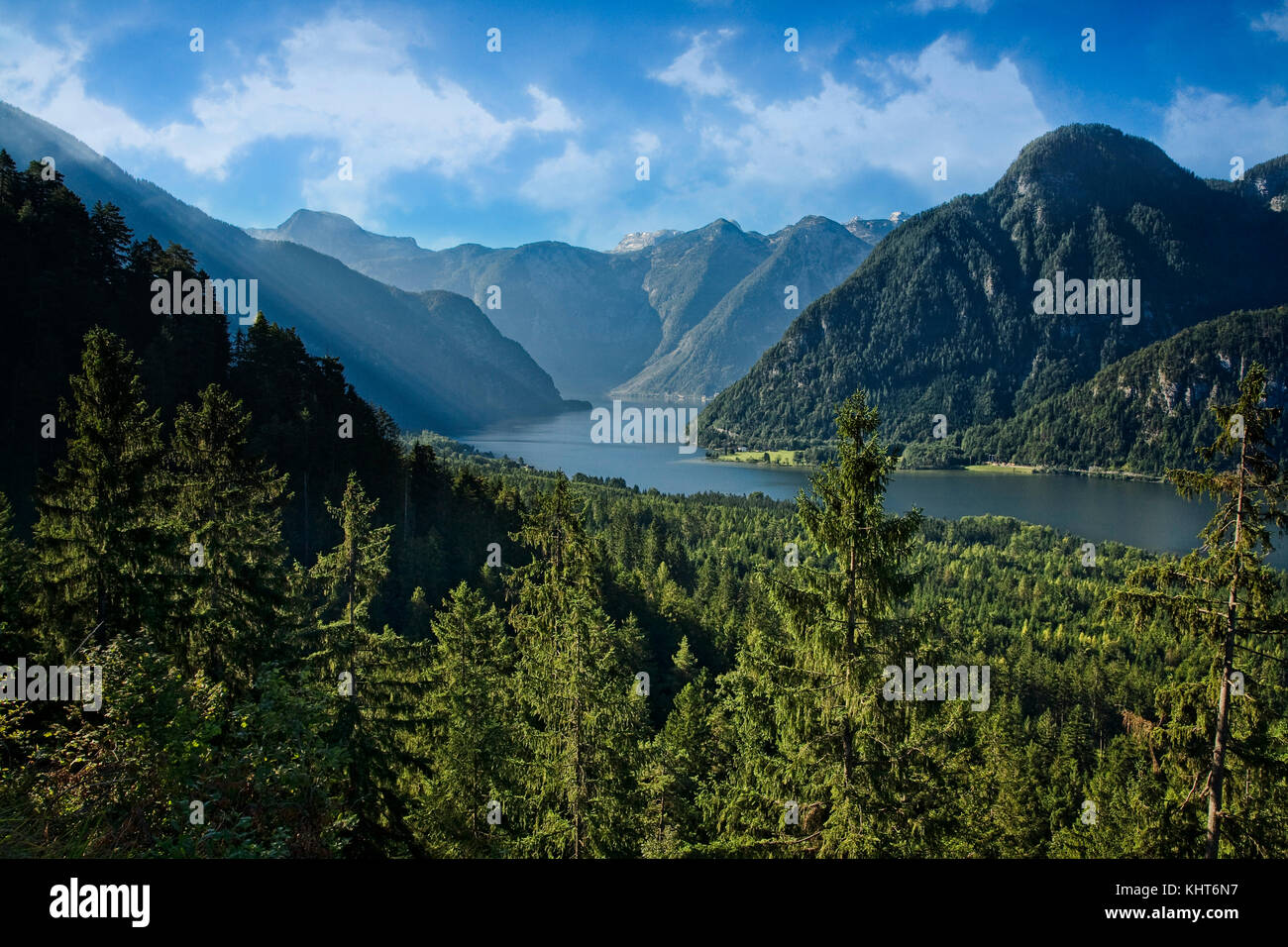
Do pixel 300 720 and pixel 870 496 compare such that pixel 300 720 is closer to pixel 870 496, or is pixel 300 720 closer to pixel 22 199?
pixel 870 496

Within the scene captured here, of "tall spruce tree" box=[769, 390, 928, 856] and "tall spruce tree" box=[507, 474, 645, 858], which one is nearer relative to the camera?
"tall spruce tree" box=[769, 390, 928, 856]

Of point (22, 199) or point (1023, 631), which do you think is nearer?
point (22, 199)

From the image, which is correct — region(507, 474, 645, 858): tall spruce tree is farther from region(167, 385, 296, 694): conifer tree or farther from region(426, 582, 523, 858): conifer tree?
region(167, 385, 296, 694): conifer tree

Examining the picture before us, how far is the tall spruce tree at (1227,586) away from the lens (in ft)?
30.3

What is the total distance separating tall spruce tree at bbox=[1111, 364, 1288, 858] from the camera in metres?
9.23

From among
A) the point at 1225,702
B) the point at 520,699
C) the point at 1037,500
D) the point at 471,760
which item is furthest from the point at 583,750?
the point at 1037,500

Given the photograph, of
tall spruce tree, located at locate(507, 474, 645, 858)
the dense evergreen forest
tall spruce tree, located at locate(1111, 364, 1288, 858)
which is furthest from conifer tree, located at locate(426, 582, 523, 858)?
tall spruce tree, located at locate(1111, 364, 1288, 858)

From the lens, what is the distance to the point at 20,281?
35.7m

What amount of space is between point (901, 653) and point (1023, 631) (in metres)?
84.1

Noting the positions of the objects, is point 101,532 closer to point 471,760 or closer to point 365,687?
point 365,687

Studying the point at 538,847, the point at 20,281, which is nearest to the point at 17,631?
the point at 538,847

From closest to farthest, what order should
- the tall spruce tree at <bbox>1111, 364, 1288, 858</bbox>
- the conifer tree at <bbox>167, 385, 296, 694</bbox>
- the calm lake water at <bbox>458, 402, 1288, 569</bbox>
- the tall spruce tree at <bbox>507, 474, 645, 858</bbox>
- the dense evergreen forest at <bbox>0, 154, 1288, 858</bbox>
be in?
the dense evergreen forest at <bbox>0, 154, 1288, 858</bbox> → the tall spruce tree at <bbox>1111, 364, 1288, 858</bbox> → the tall spruce tree at <bbox>507, 474, 645, 858</bbox> → the conifer tree at <bbox>167, 385, 296, 694</bbox> → the calm lake water at <bbox>458, 402, 1288, 569</bbox>

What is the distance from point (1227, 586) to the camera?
962 centimetres

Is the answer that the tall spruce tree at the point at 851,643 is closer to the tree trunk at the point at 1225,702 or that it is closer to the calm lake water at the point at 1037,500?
the tree trunk at the point at 1225,702
